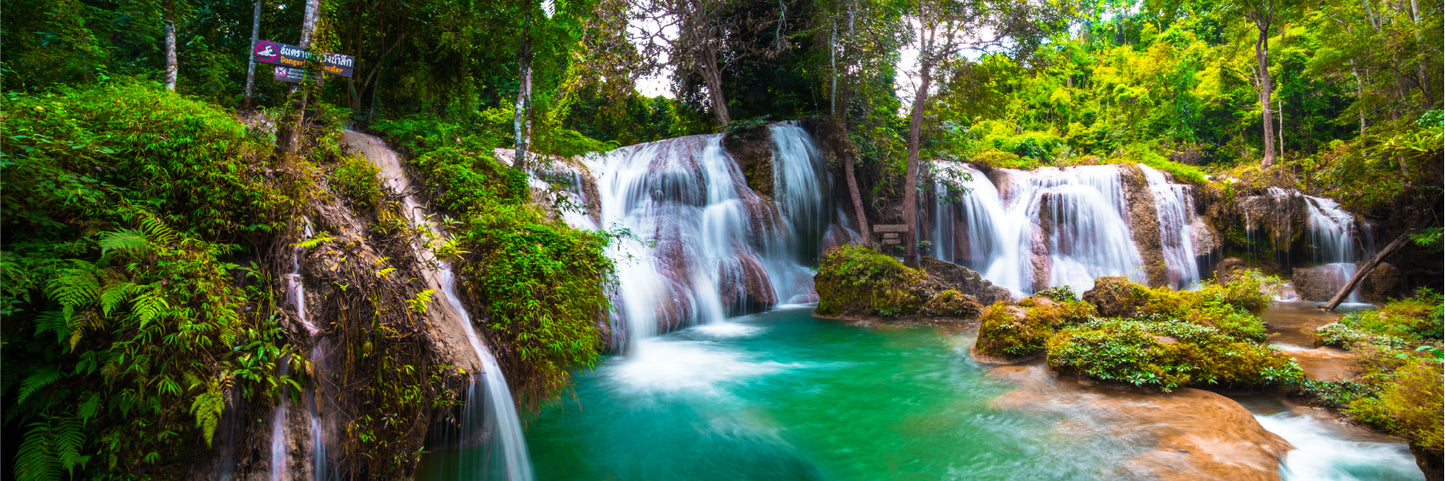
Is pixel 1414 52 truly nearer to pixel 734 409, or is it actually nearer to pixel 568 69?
pixel 734 409

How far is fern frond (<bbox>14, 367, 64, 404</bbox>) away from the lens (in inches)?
89.9

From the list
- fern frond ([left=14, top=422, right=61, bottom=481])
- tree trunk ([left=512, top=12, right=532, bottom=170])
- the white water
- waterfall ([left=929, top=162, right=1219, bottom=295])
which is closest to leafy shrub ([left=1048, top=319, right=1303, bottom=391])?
the white water

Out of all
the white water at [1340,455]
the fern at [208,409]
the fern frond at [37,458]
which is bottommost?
the white water at [1340,455]

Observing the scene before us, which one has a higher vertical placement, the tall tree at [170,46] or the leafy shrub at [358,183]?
the tall tree at [170,46]

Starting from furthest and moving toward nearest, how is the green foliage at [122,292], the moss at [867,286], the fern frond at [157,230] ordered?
the moss at [867,286], the fern frond at [157,230], the green foliage at [122,292]

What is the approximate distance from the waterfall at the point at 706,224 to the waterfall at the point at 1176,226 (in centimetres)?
922

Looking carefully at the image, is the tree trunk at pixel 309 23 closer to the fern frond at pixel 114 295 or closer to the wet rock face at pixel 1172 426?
the fern frond at pixel 114 295

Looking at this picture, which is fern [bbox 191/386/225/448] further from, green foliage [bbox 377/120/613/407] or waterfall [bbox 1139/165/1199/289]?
waterfall [bbox 1139/165/1199/289]

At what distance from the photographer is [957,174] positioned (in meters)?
16.1

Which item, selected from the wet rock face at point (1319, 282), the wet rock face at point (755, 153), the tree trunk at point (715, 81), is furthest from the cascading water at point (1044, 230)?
the tree trunk at point (715, 81)

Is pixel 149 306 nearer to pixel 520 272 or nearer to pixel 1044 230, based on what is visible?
pixel 520 272

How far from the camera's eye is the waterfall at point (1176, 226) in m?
15.4

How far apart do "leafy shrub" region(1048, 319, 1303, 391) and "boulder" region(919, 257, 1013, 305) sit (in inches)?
212

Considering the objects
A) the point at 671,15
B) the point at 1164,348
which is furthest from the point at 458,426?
the point at 671,15
